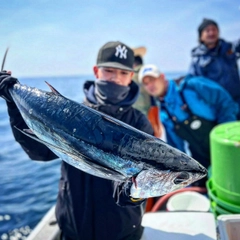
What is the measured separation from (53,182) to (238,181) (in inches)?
191

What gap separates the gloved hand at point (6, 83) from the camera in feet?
4.92

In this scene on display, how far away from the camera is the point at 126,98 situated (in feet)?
6.55

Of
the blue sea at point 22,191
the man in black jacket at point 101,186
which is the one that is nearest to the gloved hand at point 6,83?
the man in black jacket at point 101,186

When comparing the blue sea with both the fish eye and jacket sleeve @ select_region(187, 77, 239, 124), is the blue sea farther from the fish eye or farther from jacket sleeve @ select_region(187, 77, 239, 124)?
the fish eye

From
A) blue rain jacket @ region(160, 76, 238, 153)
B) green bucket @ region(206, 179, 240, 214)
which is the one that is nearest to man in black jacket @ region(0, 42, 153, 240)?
green bucket @ region(206, 179, 240, 214)

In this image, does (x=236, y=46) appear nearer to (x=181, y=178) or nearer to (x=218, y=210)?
(x=218, y=210)

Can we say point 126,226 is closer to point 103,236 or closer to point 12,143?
point 103,236

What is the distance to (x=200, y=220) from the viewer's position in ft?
7.52

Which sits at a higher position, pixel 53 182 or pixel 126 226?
pixel 126 226

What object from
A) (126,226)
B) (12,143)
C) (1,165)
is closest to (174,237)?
(126,226)

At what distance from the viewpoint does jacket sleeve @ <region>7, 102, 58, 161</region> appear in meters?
1.63

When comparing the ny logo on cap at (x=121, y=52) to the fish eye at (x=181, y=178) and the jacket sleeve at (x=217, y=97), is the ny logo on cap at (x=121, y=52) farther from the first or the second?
the jacket sleeve at (x=217, y=97)

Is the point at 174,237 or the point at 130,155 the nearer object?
the point at 130,155

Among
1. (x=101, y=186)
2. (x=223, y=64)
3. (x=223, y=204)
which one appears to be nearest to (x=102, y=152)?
(x=101, y=186)
